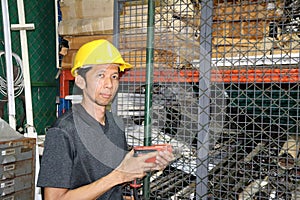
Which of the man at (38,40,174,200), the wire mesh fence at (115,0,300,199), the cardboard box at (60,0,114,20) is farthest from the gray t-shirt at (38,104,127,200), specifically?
the cardboard box at (60,0,114,20)

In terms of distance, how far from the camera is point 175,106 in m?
1.87

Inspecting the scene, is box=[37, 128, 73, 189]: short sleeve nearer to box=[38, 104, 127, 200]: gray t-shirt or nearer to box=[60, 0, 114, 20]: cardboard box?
box=[38, 104, 127, 200]: gray t-shirt

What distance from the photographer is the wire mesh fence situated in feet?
6.39

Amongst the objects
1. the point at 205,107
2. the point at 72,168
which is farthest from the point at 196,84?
the point at 72,168

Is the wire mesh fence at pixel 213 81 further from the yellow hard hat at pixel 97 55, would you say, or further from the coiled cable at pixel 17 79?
the coiled cable at pixel 17 79

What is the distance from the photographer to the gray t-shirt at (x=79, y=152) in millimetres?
1176

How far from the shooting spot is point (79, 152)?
1259 millimetres

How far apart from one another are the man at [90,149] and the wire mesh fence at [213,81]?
1.53 feet

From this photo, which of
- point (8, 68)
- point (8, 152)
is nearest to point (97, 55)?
point (8, 152)

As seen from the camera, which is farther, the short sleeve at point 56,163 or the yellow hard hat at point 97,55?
the yellow hard hat at point 97,55

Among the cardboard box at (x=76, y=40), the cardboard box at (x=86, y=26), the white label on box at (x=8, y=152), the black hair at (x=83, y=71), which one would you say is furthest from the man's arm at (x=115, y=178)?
the cardboard box at (x=76, y=40)

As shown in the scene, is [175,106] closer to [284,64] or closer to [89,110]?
[89,110]

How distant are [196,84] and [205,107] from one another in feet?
0.72

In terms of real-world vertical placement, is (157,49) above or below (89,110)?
above
